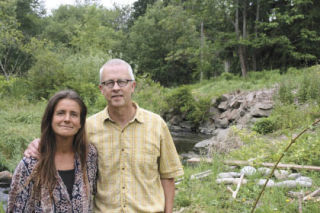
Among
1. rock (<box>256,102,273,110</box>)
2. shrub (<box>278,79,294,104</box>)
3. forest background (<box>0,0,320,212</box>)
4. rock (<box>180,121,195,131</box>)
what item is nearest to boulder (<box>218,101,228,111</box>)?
forest background (<box>0,0,320,212</box>)

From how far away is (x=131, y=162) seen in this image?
7.62 feet

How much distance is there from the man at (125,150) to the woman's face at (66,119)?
0.24 meters

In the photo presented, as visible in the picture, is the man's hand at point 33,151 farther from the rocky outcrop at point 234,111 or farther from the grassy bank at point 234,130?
the rocky outcrop at point 234,111

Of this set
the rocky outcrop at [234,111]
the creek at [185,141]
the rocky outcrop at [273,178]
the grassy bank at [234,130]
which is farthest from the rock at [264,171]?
the creek at [185,141]

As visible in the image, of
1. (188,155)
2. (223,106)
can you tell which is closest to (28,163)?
(188,155)

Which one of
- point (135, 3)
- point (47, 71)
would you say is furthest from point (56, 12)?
point (47, 71)

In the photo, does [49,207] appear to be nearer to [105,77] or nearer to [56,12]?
[105,77]

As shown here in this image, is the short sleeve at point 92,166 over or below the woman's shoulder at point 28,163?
below

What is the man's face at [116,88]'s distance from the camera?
231 cm

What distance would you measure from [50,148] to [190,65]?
92.6 feet

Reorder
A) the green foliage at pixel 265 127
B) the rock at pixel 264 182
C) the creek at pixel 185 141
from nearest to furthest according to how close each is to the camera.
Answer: the rock at pixel 264 182 → the green foliage at pixel 265 127 → the creek at pixel 185 141

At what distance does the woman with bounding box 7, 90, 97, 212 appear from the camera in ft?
6.54

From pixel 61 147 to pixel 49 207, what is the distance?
0.41 m

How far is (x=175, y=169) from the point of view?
2.48m
